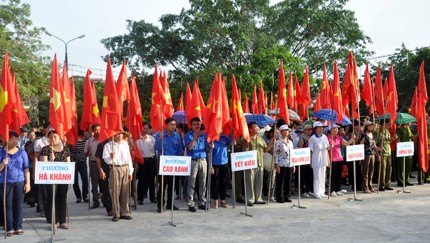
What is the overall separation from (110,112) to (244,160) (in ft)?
9.03

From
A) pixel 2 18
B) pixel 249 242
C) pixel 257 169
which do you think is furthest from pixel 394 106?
pixel 2 18

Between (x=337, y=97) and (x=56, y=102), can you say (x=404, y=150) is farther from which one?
(x=56, y=102)

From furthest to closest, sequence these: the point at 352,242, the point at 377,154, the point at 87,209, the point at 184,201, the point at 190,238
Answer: the point at 377,154 < the point at 184,201 < the point at 87,209 < the point at 190,238 < the point at 352,242

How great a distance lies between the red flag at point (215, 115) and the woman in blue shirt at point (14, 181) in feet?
11.1

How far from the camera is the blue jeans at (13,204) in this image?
739 cm

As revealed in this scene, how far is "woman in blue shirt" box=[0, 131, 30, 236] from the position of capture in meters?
7.38

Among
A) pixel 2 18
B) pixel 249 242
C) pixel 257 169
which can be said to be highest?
pixel 2 18

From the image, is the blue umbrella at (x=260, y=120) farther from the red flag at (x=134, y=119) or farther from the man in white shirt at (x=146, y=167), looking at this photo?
the red flag at (x=134, y=119)

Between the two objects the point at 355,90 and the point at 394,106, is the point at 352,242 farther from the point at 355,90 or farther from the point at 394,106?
the point at 394,106

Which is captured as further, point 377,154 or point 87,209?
point 377,154

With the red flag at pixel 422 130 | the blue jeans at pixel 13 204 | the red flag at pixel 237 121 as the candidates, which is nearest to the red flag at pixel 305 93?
the red flag at pixel 422 130

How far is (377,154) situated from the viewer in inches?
450

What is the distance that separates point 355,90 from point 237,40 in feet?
52.0

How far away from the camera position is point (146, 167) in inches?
403
